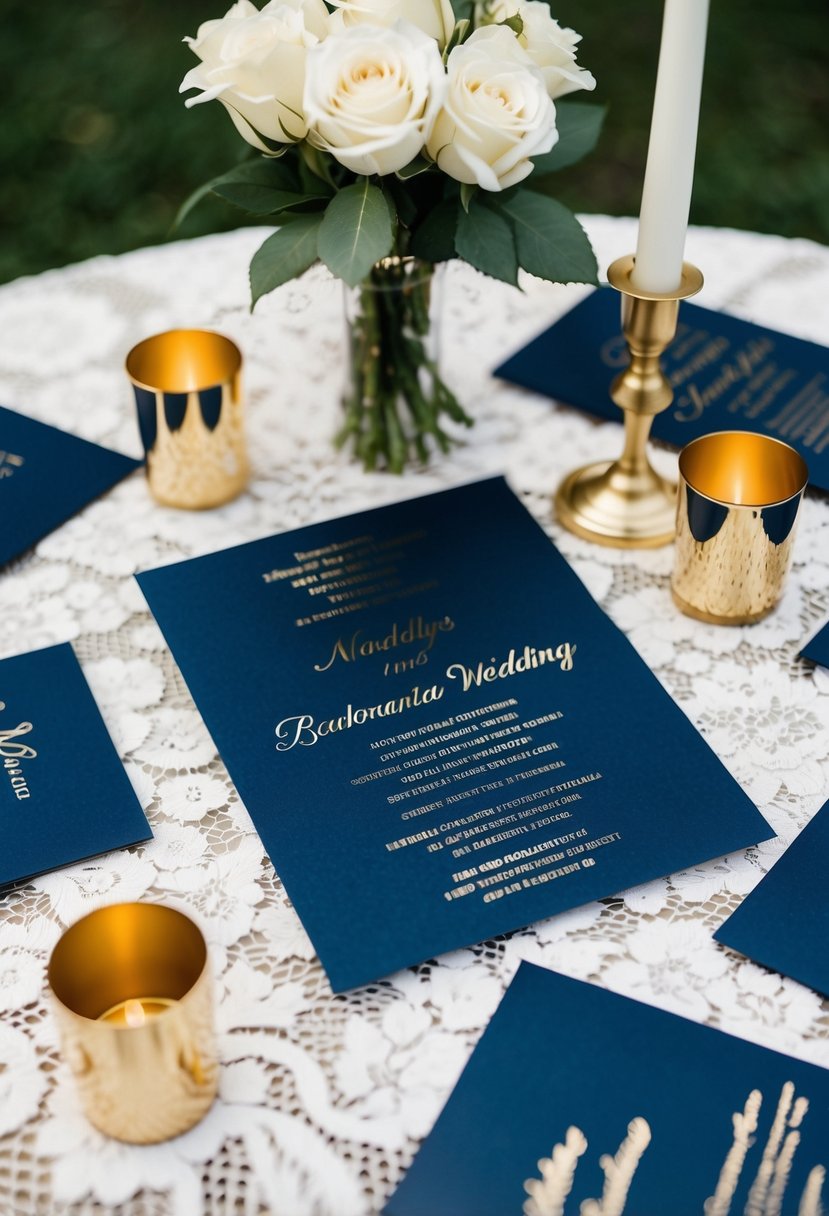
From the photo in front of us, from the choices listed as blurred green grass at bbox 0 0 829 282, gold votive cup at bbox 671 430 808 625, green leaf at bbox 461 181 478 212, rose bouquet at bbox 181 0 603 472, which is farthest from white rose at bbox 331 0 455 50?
blurred green grass at bbox 0 0 829 282

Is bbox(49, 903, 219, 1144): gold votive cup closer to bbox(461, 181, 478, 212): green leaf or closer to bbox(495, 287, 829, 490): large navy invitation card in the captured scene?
bbox(461, 181, 478, 212): green leaf

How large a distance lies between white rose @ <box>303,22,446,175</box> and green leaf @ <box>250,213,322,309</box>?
75 millimetres

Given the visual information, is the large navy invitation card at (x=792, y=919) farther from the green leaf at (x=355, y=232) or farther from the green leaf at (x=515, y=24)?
the green leaf at (x=515, y=24)

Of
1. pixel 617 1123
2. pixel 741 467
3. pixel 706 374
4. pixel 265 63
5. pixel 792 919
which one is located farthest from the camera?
pixel 706 374

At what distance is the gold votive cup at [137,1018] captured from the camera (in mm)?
639

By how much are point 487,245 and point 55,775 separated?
1.69 ft

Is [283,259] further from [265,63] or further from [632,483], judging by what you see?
[632,483]

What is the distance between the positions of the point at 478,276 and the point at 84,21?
2.85 meters

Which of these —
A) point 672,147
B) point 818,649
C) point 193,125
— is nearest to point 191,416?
point 672,147

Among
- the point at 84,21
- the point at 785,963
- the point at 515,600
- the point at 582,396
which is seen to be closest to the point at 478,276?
the point at 582,396

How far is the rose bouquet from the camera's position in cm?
88

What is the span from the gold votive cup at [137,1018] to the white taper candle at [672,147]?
61 cm

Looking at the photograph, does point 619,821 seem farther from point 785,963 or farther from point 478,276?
point 478,276

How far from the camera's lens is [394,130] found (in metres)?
0.87
